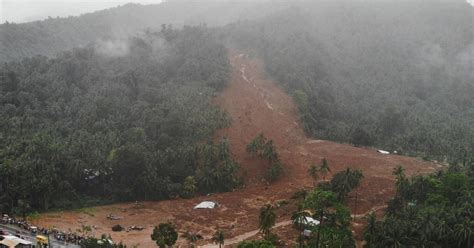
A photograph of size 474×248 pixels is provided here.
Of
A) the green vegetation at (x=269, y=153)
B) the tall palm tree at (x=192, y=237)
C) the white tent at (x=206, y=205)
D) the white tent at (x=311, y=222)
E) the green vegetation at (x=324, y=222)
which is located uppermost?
the green vegetation at (x=269, y=153)

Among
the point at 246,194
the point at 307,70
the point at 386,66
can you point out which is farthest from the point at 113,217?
the point at 386,66

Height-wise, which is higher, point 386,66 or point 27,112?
point 386,66

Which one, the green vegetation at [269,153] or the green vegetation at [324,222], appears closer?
the green vegetation at [324,222]

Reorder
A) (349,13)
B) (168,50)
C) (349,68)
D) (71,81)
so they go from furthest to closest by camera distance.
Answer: (349,13) → (349,68) → (168,50) → (71,81)

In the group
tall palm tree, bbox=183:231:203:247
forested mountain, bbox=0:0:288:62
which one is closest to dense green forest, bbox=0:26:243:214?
tall palm tree, bbox=183:231:203:247

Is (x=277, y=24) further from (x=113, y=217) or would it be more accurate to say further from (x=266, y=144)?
(x=113, y=217)

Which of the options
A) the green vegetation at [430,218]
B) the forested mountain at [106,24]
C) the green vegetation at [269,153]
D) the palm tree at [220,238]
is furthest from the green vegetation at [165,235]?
the forested mountain at [106,24]

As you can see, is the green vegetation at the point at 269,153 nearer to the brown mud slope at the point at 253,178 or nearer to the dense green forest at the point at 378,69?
the brown mud slope at the point at 253,178

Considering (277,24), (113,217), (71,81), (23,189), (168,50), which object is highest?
(277,24)
